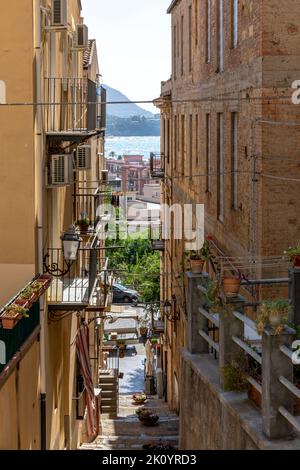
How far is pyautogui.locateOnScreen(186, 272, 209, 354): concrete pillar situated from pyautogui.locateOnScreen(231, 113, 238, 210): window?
4.90 metres

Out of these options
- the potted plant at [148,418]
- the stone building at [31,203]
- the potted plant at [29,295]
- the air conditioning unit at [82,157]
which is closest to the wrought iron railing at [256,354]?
A: the potted plant at [29,295]

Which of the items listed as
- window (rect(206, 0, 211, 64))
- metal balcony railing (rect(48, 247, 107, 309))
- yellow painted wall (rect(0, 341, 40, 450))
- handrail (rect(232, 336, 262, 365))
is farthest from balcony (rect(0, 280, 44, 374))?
window (rect(206, 0, 211, 64))

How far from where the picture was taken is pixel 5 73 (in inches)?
507

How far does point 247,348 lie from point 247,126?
6420 mm

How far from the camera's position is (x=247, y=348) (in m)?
9.08

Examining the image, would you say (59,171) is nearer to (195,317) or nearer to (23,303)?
(23,303)

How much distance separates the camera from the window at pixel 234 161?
16266mm

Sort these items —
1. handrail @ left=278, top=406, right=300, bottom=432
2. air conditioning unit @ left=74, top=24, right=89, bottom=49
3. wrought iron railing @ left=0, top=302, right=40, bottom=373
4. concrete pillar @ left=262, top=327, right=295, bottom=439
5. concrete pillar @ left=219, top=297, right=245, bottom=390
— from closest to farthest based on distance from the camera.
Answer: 1. handrail @ left=278, top=406, right=300, bottom=432
2. concrete pillar @ left=262, top=327, right=295, bottom=439
3. concrete pillar @ left=219, top=297, right=245, bottom=390
4. wrought iron railing @ left=0, top=302, right=40, bottom=373
5. air conditioning unit @ left=74, top=24, right=89, bottom=49

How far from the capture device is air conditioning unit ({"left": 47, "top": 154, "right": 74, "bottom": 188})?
14.1 meters

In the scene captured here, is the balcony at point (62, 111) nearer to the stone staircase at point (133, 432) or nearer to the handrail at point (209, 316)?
the handrail at point (209, 316)

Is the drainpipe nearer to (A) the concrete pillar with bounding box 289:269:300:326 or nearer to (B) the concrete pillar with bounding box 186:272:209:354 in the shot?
(B) the concrete pillar with bounding box 186:272:209:354

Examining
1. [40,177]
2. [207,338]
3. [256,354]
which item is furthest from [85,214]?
[256,354]
